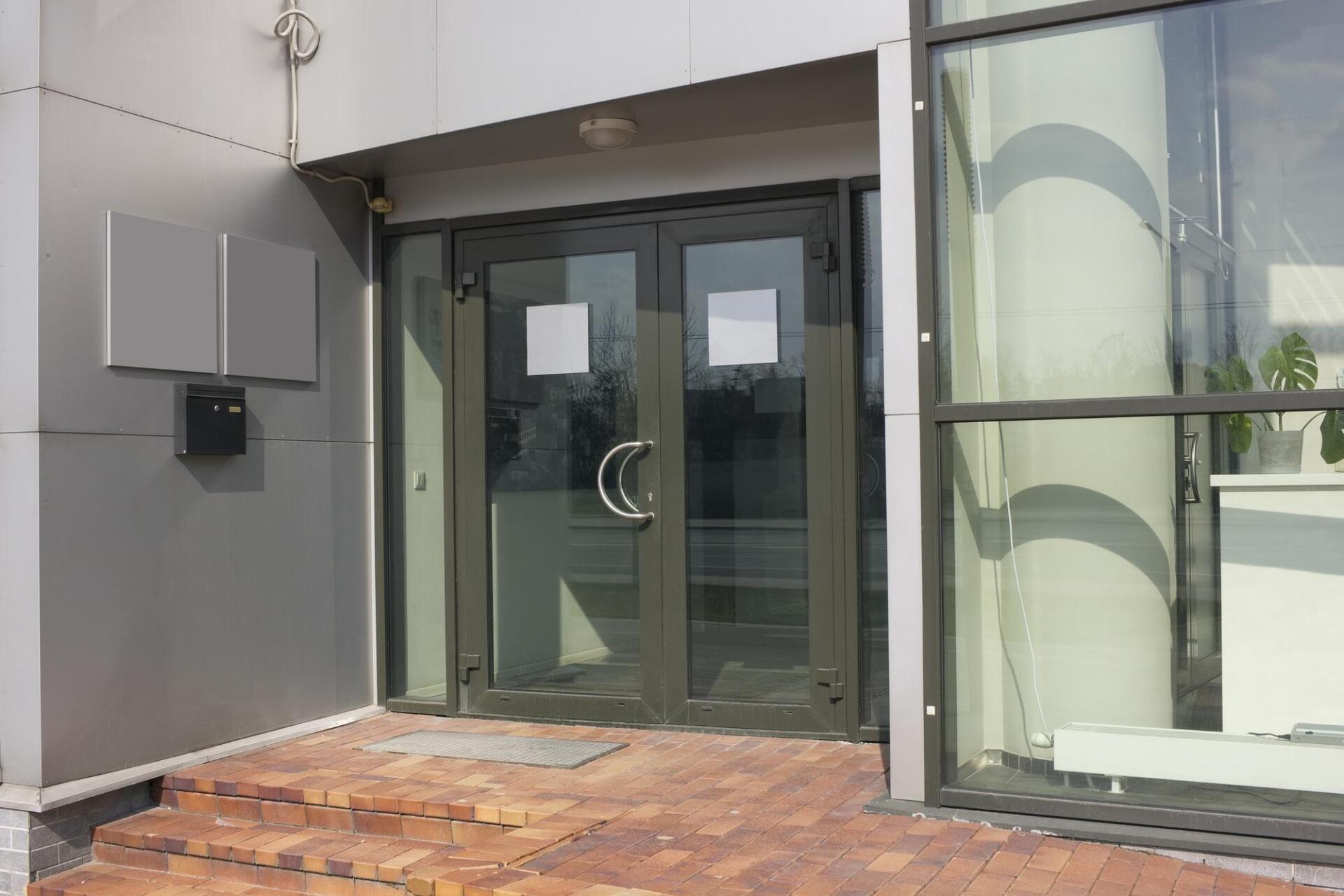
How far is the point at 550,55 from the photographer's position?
184 inches

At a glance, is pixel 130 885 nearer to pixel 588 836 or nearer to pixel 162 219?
pixel 588 836

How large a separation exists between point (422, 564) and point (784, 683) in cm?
184

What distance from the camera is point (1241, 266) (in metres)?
3.46

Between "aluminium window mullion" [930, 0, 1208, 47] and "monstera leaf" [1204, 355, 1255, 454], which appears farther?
"aluminium window mullion" [930, 0, 1208, 47]

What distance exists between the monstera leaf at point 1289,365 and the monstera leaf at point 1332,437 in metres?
0.10

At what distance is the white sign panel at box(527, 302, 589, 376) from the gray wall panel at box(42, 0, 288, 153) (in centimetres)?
131

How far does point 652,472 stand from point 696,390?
0.40m

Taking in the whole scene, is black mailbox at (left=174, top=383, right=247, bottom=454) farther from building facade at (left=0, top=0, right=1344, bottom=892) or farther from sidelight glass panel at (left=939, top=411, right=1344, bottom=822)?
sidelight glass panel at (left=939, top=411, right=1344, bottom=822)

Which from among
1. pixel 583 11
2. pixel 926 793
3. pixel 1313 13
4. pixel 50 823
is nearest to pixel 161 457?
pixel 50 823

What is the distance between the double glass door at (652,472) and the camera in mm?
5055

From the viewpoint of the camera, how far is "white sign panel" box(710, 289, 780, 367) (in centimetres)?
511

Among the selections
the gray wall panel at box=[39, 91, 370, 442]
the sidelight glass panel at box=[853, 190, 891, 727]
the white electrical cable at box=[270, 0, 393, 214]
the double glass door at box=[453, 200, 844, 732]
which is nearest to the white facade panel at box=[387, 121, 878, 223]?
the double glass door at box=[453, 200, 844, 732]

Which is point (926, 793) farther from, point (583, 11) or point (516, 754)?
point (583, 11)

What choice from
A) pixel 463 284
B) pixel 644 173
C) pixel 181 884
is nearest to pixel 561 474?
pixel 463 284
